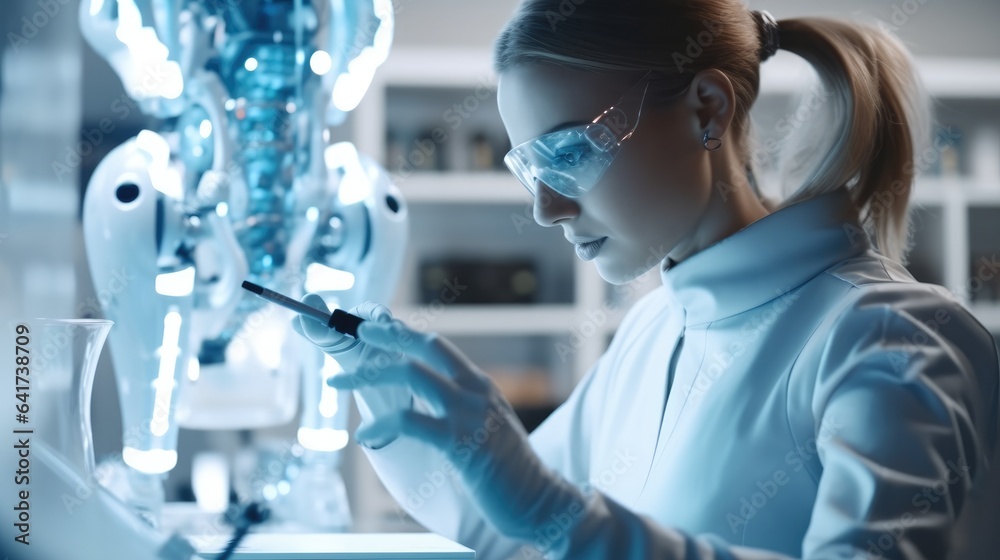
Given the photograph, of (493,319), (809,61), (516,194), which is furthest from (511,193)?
(809,61)

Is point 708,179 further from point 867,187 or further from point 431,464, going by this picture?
point 431,464

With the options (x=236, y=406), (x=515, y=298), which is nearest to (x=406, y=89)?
(x=515, y=298)

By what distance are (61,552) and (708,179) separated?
0.65m

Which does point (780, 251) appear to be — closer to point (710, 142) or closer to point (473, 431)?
point (710, 142)

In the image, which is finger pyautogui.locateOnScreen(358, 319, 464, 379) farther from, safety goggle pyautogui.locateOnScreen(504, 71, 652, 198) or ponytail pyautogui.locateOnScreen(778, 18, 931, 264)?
ponytail pyautogui.locateOnScreen(778, 18, 931, 264)

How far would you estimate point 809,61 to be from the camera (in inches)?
35.6

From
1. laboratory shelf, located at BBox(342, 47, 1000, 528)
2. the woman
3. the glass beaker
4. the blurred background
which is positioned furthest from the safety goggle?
laboratory shelf, located at BBox(342, 47, 1000, 528)

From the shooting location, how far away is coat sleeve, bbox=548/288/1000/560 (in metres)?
0.61

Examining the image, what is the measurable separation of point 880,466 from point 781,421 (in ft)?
0.51

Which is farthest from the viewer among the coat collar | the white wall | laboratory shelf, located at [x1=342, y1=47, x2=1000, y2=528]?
the white wall

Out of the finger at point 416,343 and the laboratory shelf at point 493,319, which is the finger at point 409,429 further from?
the laboratory shelf at point 493,319

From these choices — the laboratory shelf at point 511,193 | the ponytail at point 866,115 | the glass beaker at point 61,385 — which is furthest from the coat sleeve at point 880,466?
the laboratory shelf at point 511,193

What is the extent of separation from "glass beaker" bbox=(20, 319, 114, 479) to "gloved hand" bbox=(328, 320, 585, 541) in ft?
0.72

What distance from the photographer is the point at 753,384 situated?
801 mm
